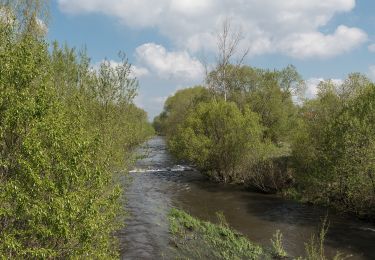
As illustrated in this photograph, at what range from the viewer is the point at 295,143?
3622 centimetres

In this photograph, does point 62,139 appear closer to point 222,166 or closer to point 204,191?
A: point 204,191

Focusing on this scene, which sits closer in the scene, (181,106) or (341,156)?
(341,156)

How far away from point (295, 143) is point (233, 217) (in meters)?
10.9

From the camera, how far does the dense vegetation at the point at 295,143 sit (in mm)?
28594

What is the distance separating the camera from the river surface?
22.3 m

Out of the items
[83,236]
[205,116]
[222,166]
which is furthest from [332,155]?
[83,236]

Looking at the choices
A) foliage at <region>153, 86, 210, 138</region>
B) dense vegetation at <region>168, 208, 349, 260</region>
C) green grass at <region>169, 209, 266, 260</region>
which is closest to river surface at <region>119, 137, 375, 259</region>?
dense vegetation at <region>168, 208, 349, 260</region>

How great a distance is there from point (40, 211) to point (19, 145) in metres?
2.34

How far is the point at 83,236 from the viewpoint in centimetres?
1152

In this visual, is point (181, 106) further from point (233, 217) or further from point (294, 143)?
Result: point (233, 217)

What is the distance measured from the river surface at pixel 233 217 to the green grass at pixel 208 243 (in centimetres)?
78

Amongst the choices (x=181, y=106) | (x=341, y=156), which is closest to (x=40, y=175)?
(x=341, y=156)

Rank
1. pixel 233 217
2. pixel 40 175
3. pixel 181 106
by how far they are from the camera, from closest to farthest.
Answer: pixel 40 175, pixel 233 217, pixel 181 106

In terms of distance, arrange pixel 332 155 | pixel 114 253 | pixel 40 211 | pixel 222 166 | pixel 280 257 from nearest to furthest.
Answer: pixel 40 211 → pixel 114 253 → pixel 280 257 → pixel 332 155 → pixel 222 166
